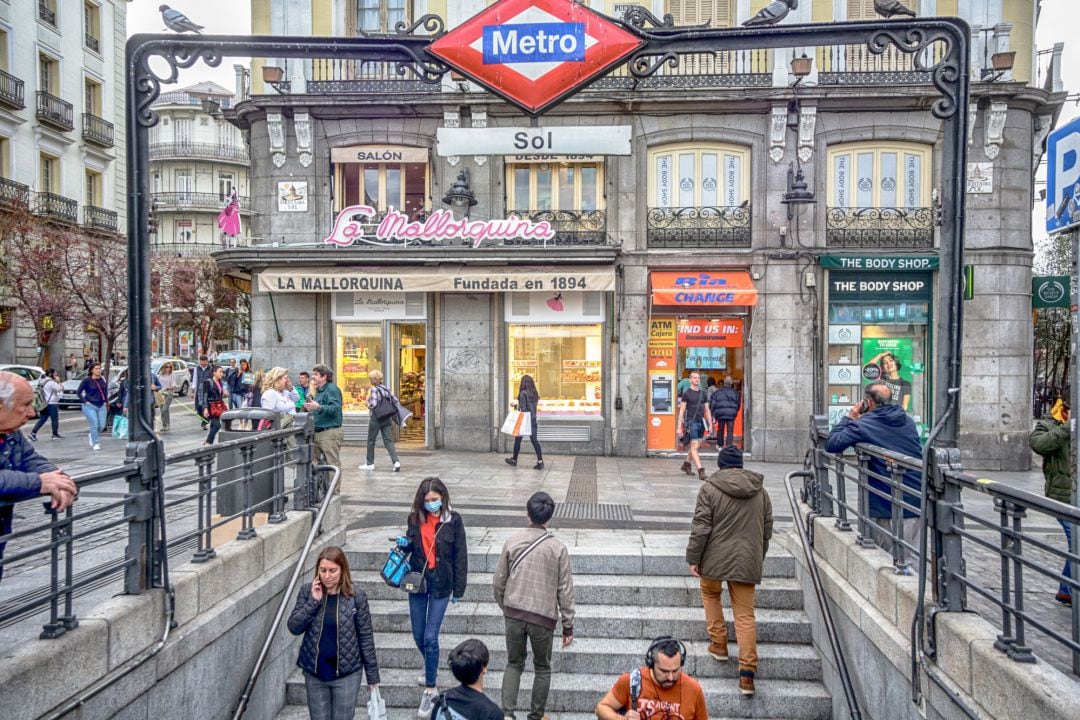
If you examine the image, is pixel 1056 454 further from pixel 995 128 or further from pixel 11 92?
pixel 11 92

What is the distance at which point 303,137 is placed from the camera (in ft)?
49.6

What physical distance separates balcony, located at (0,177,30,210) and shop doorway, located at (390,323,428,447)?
15514mm

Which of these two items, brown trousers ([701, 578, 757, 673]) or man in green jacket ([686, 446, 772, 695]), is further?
brown trousers ([701, 578, 757, 673])

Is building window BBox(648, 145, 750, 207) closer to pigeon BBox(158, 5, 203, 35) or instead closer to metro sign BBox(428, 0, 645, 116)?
metro sign BBox(428, 0, 645, 116)

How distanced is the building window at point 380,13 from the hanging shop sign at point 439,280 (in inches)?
231

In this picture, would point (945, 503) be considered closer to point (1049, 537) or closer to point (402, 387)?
point (1049, 537)

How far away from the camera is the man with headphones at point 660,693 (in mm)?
4227

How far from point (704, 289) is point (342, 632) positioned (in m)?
11.4

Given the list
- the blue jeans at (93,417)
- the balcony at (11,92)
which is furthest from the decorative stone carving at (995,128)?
the balcony at (11,92)

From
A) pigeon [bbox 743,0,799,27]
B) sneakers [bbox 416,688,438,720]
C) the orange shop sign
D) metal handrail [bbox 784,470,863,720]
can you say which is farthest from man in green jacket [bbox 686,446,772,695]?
the orange shop sign

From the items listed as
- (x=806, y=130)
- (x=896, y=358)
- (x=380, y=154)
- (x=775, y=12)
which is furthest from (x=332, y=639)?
(x=896, y=358)

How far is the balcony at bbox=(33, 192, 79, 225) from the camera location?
2708cm

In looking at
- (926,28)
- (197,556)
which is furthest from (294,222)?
(926,28)

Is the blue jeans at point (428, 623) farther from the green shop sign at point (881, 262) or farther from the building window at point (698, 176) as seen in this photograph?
the green shop sign at point (881, 262)
